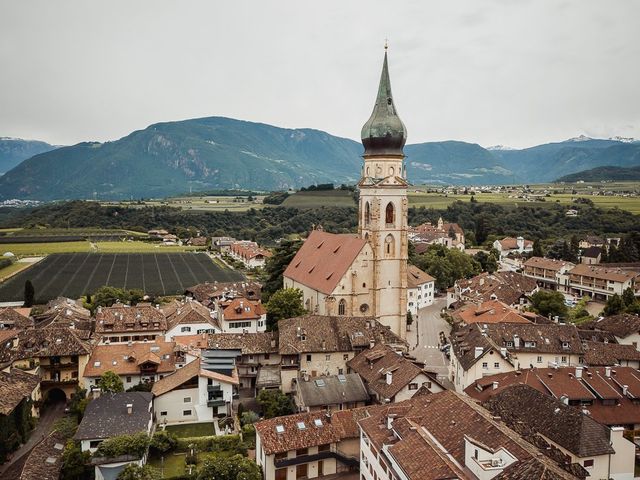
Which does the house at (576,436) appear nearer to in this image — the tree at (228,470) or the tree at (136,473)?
the tree at (228,470)

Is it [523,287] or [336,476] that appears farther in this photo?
[523,287]

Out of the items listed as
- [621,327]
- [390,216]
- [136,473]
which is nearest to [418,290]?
[390,216]

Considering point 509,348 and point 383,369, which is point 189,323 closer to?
point 383,369

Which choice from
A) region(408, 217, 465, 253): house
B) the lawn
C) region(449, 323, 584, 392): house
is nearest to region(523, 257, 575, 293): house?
region(408, 217, 465, 253): house

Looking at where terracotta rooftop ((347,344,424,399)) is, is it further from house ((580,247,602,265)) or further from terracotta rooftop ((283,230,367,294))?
house ((580,247,602,265))

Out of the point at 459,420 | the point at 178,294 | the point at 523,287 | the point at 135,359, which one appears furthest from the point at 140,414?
the point at 523,287

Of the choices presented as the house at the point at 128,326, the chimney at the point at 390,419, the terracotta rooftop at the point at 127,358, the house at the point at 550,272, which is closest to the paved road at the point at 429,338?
the chimney at the point at 390,419

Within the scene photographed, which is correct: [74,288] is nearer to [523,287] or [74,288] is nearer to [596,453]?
[523,287]
